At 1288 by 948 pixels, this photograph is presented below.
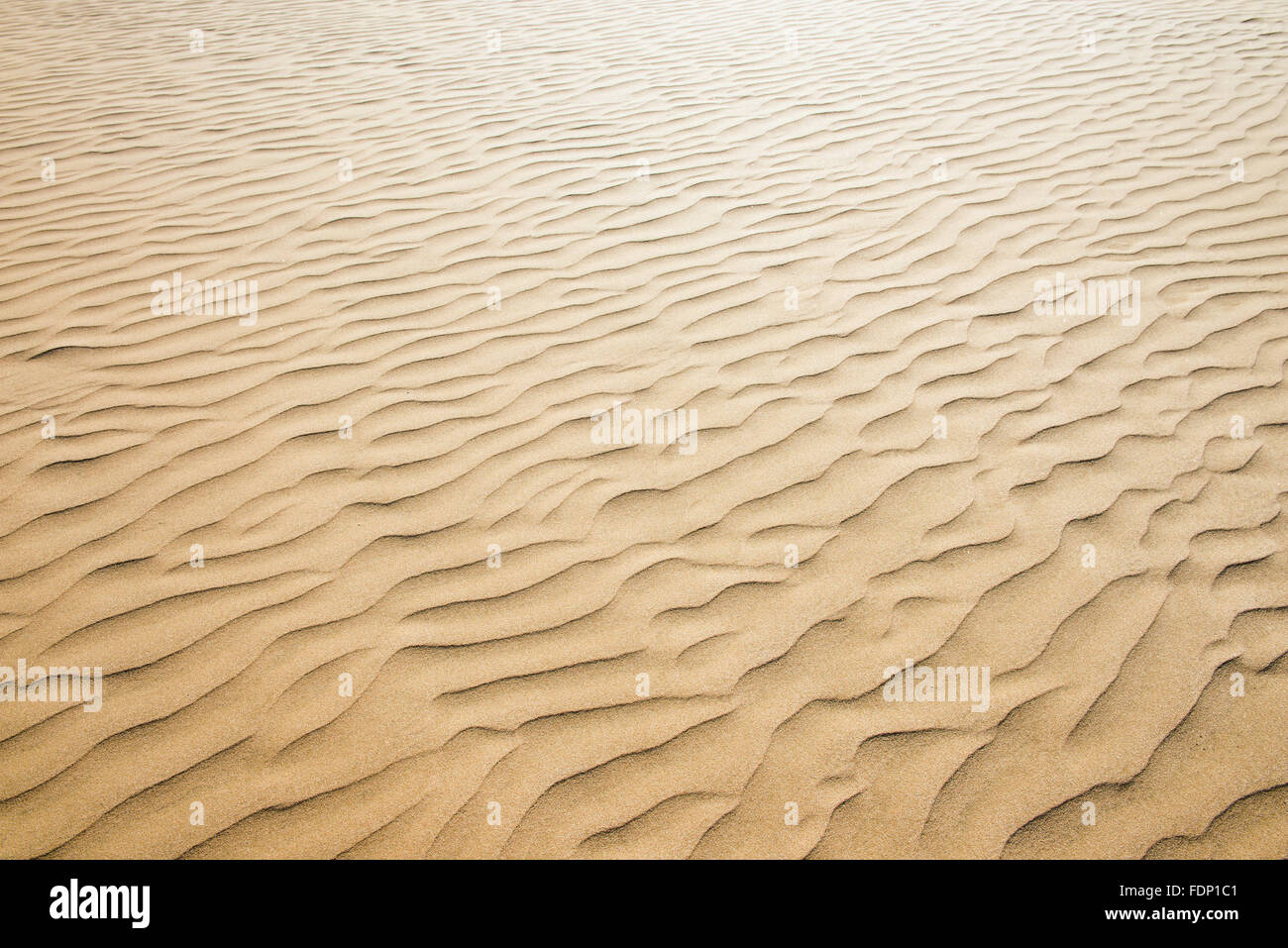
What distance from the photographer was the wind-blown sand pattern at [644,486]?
2.20 meters

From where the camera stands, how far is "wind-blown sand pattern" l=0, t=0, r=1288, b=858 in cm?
220

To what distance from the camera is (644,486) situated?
3.12m

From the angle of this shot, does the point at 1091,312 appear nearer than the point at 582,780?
No

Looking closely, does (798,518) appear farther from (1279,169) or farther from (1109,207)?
(1279,169)

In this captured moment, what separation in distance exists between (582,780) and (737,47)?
7.51 m

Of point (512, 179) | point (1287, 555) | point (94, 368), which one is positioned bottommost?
point (1287, 555)

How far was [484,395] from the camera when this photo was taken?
357 cm

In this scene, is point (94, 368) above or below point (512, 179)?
below

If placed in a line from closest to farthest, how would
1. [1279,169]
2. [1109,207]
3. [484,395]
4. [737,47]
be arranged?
1. [484,395]
2. [1109,207]
3. [1279,169]
4. [737,47]

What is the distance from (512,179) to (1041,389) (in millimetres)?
3487

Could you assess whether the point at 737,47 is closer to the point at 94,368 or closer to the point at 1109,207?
the point at 1109,207
